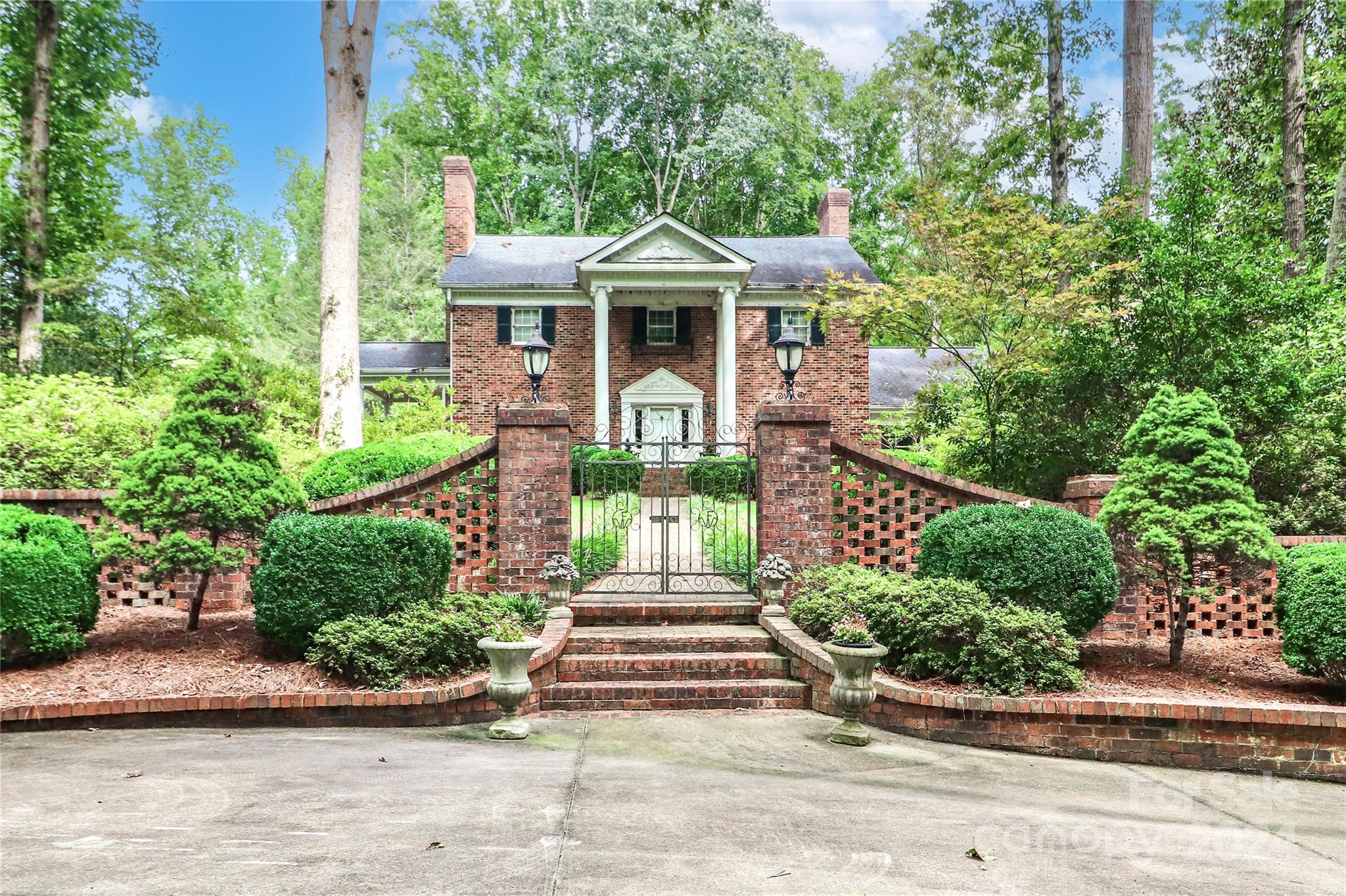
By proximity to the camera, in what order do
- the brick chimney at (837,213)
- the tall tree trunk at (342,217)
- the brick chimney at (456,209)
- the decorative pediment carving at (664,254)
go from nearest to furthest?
the tall tree trunk at (342,217), the decorative pediment carving at (664,254), the brick chimney at (456,209), the brick chimney at (837,213)

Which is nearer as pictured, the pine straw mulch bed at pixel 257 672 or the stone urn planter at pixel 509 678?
the stone urn planter at pixel 509 678

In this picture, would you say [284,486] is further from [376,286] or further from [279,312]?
[279,312]

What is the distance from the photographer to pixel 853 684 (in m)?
5.67

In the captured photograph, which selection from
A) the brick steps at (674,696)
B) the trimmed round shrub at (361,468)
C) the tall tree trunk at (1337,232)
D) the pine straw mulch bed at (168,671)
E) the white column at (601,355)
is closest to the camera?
the pine straw mulch bed at (168,671)

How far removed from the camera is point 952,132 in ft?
101

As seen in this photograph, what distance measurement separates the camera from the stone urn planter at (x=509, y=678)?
5.59 m

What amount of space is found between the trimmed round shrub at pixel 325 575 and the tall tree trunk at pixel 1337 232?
39.8 feet

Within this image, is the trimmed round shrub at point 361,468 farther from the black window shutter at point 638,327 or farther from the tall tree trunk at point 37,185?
the black window shutter at point 638,327

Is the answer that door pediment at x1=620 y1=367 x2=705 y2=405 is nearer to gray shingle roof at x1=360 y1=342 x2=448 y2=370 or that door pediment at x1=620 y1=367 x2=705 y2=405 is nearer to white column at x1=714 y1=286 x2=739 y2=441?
white column at x1=714 y1=286 x2=739 y2=441

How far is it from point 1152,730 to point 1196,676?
1.53 meters

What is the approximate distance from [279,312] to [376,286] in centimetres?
528

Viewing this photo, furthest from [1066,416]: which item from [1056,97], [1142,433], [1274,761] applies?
[1056,97]

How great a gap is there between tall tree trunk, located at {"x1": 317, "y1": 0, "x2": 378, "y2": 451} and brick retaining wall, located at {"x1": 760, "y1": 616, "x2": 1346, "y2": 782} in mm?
9206

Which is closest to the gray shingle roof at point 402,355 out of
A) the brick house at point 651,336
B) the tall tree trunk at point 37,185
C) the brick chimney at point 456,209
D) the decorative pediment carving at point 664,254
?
the brick chimney at point 456,209
